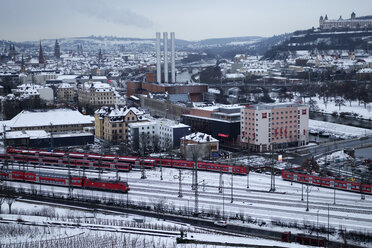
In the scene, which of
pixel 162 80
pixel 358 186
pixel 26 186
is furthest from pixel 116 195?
pixel 162 80

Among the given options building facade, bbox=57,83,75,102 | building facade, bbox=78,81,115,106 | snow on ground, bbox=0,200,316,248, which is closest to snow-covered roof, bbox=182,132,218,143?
snow on ground, bbox=0,200,316,248

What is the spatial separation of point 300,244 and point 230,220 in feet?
5.26

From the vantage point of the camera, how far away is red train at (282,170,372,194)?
10352mm

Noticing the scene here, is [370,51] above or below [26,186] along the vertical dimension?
above

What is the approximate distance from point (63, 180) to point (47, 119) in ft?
24.5

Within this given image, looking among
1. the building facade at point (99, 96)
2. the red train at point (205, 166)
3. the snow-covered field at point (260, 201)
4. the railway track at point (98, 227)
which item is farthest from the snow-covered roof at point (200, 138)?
the building facade at point (99, 96)

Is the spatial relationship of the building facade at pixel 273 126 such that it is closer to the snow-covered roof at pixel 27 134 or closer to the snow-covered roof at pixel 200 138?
the snow-covered roof at pixel 200 138

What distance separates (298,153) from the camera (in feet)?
49.1

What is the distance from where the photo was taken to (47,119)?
732 inches

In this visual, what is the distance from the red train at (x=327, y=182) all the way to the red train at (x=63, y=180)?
368 cm

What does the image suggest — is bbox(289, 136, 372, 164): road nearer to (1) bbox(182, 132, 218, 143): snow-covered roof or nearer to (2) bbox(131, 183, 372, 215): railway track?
(1) bbox(182, 132, 218, 143): snow-covered roof

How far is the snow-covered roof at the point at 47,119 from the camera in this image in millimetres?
18141

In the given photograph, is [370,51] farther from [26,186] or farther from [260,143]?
[26,186]

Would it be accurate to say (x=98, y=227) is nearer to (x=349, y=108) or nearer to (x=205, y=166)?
(x=205, y=166)
